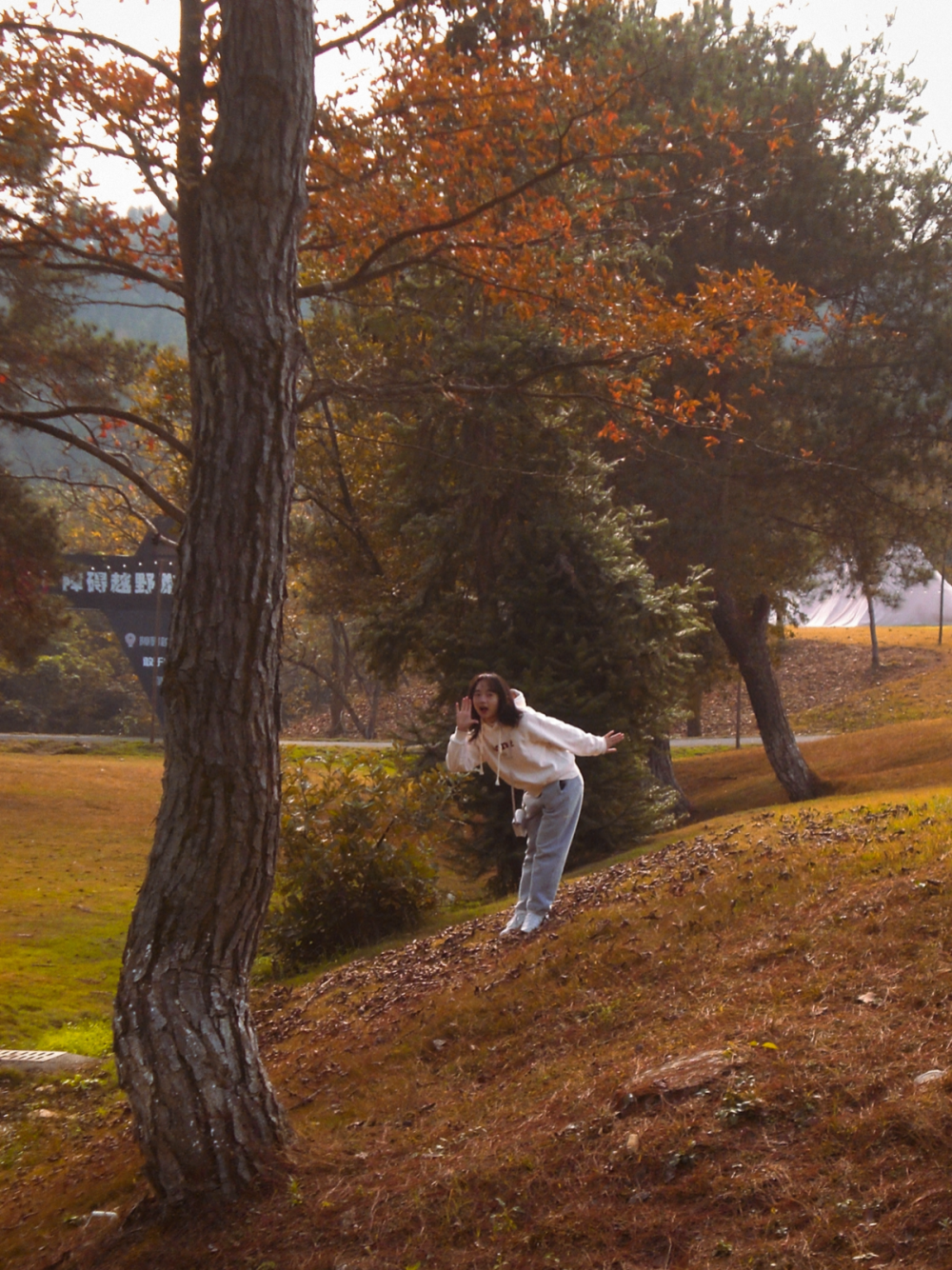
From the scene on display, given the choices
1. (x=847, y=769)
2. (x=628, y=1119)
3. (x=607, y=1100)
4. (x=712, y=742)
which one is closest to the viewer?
(x=628, y=1119)

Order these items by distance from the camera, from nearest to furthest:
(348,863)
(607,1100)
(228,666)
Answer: (607,1100)
(228,666)
(348,863)

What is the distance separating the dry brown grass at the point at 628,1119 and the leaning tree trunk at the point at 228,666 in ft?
1.44

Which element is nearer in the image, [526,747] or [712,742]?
[526,747]

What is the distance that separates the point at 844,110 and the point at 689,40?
245cm

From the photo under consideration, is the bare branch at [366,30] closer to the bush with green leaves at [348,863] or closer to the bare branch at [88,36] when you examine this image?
the bare branch at [88,36]

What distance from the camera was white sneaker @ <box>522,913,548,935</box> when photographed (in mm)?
7235

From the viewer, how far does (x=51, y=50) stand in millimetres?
7820

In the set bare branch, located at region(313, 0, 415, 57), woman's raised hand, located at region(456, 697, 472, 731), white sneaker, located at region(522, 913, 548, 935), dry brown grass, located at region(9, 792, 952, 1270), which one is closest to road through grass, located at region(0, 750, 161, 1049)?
dry brown grass, located at region(9, 792, 952, 1270)

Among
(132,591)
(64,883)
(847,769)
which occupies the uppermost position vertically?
(132,591)

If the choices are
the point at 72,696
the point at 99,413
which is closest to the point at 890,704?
the point at 72,696

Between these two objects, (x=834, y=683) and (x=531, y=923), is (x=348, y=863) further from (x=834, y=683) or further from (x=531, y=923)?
(x=834, y=683)

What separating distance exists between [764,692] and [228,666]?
14834mm

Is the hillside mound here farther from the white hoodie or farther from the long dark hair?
the long dark hair

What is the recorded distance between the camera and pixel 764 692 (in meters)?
18.3
